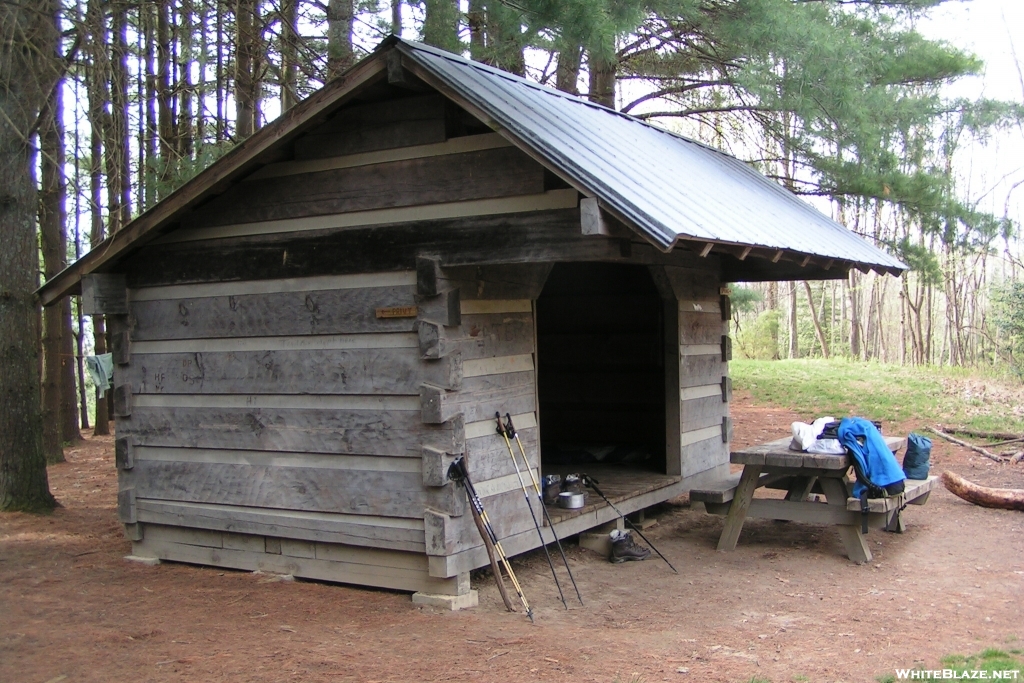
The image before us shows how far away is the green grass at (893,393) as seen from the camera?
1443 cm

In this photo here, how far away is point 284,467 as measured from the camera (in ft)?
22.7

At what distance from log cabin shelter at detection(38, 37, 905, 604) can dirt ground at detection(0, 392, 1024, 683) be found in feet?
1.56

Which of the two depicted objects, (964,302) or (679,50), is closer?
(679,50)

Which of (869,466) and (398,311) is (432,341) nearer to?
(398,311)

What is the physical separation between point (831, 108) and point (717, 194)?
4051 mm

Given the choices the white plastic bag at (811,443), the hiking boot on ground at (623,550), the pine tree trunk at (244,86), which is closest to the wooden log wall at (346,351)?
the hiking boot on ground at (623,550)

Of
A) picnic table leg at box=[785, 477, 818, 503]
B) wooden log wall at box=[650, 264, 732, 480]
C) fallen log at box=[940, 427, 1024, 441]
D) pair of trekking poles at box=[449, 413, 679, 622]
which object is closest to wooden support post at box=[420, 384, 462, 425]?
pair of trekking poles at box=[449, 413, 679, 622]

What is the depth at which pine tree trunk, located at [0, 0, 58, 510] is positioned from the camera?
8.80 meters

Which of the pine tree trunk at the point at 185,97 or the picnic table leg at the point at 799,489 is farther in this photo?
the pine tree trunk at the point at 185,97

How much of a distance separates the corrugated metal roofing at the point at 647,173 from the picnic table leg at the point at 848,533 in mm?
1864

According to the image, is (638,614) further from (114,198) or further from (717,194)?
(114,198)

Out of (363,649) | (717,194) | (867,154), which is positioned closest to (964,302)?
(867,154)

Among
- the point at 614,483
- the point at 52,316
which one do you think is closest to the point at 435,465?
the point at 614,483

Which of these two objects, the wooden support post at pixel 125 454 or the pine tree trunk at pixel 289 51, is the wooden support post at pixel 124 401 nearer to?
the wooden support post at pixel 125 454
